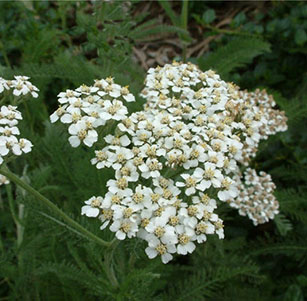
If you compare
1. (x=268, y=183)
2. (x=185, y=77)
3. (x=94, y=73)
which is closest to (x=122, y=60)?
(x=94, y=73)

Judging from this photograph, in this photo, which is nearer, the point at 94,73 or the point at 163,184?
the point at 163,184

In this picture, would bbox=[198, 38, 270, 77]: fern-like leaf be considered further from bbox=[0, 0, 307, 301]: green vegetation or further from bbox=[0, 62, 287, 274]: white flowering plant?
bbox=[0, 62, 287, 274]: white flowering plant

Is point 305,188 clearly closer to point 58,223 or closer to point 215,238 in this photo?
point 215,238

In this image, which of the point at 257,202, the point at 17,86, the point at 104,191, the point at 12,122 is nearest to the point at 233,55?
the point at 257,202

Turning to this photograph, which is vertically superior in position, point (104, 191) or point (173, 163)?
point (104, 191)

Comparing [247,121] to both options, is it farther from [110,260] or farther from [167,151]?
[110,260]

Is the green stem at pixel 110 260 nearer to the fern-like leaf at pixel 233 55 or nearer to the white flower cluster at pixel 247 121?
the white flower cluster at pixel 247 121

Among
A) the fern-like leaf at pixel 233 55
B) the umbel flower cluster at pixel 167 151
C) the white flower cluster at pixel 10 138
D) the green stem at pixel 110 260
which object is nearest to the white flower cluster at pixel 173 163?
the umbel flower cluster at pixel 167 151
